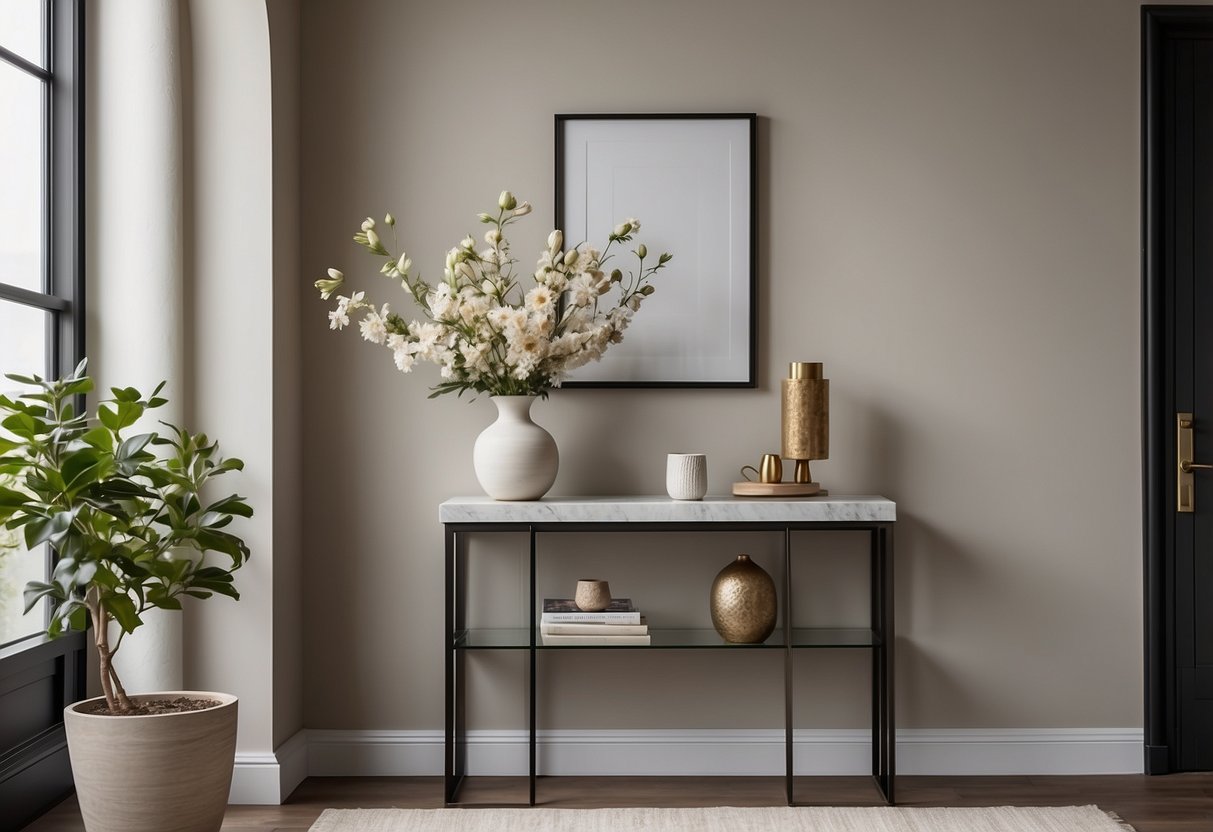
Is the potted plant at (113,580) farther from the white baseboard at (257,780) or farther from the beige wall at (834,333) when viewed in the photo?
the beige wall at (834,333)

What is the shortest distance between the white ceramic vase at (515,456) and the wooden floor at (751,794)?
34.3 inches

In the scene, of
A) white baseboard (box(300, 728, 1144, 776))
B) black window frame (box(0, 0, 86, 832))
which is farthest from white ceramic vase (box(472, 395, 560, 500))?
black window frame (box(0, 0, 86, 832))

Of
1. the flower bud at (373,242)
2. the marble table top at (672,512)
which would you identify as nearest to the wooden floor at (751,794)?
the marble table top at (672,512)

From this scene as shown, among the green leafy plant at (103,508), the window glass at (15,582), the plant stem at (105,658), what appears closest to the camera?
the green leafy plant at (103,508)

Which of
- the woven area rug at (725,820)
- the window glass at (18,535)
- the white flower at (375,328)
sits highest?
the white flower at (375,328)

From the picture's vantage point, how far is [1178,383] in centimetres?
310

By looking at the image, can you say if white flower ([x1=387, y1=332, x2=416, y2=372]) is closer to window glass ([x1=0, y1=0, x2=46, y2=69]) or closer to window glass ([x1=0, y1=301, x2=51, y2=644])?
window glass ([x1=0, y1=301, x2=51, y2=644])

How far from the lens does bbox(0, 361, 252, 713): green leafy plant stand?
2.22 m

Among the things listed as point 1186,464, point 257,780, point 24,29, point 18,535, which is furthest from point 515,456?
point 1186,464

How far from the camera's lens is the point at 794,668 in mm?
3098

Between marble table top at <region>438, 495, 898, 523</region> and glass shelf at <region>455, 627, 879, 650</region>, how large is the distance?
35cm

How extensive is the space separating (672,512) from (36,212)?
1.87 metres

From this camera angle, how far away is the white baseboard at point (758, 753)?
3074mm

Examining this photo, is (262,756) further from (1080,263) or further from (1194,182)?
(1194,182)
